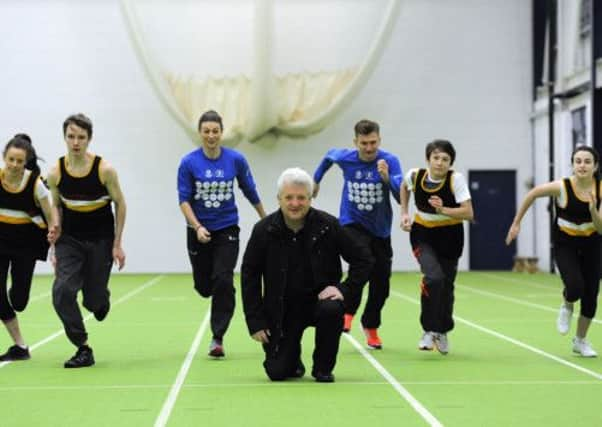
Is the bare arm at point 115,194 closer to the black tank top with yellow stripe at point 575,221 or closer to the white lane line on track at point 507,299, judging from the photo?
the black tank top with yellow stripe at point 575,221

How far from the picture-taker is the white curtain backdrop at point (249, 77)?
76.4 ft

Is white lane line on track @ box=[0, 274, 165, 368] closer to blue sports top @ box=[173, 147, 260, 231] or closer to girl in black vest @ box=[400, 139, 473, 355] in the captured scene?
blue sports top @ box=[173, 147, 260, 231]

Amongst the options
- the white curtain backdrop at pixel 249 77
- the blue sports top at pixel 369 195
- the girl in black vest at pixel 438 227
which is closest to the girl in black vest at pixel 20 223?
the blue sports top at pixel 369 195

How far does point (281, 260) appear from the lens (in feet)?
24.2

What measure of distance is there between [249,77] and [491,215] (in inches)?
245

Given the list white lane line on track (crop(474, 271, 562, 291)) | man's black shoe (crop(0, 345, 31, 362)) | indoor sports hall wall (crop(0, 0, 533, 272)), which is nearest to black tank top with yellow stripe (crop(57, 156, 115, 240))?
man's black shoe (crop(0, 345, 31, 362))

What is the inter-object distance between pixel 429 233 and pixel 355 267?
1854 millimetres

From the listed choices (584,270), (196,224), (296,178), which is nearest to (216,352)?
(196,224)

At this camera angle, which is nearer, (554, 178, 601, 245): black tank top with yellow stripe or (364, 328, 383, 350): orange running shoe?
(554, 178, 601, 245): black tank top with yellow stripe

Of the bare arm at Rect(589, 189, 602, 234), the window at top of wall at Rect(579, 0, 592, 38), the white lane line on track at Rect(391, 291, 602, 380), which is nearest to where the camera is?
the white lane line on track at Rect(391, 291, 602, 380)

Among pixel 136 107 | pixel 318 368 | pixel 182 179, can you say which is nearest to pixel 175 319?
pixel 182 179

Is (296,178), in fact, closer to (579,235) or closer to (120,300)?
(579,235)

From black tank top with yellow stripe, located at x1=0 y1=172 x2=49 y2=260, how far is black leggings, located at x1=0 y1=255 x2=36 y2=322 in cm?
5

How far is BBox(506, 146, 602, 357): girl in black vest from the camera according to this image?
8883 millimetres
